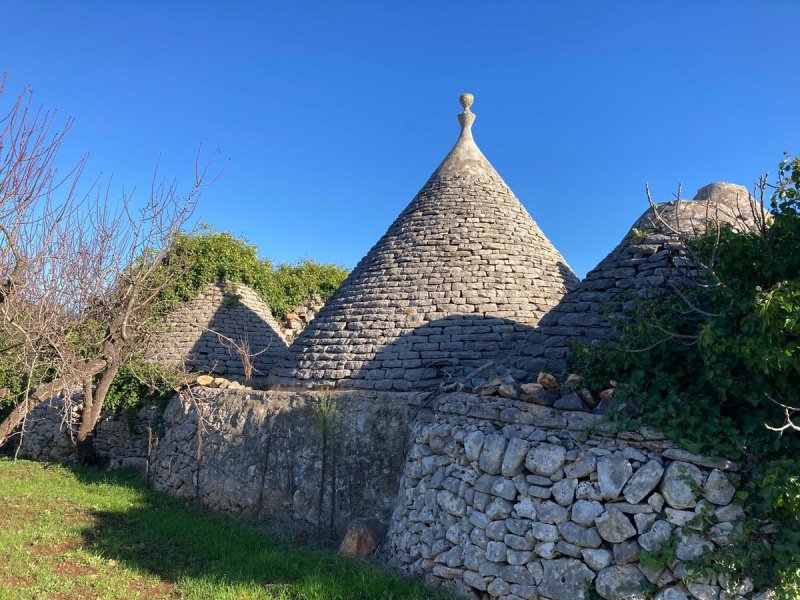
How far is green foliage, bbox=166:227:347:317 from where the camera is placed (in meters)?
12.6

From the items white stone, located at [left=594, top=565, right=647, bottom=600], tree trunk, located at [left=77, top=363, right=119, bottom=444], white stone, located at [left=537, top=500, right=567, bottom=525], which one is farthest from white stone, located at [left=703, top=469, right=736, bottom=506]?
tree trunk, located at [left=77, top=363, right=119, bottom=444]

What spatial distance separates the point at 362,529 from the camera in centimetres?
618

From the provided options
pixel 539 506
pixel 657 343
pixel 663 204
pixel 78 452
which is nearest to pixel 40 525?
pixel 78 452

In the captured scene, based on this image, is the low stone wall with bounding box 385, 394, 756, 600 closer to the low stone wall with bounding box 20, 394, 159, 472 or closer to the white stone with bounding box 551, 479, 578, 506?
the white stone with bounding box 551, 479, 578, 506

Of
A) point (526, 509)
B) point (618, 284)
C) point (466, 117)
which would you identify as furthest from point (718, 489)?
point (466, 117)

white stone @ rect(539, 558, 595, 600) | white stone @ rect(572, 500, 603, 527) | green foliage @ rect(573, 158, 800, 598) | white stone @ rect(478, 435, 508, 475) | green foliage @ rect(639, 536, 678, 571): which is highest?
green foliage @ rect(573, 158, 800, 598)

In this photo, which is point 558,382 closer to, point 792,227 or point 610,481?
point 610,481

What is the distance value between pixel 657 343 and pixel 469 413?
180 cm

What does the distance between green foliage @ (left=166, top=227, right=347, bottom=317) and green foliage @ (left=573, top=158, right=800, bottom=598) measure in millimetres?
8478

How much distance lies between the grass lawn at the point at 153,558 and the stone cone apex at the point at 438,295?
2.27 metres

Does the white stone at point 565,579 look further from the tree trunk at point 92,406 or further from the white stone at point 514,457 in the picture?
the tree trunk at point 92,406

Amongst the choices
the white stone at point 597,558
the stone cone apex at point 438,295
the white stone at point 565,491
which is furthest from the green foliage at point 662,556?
the stone cone apex at point 438,295

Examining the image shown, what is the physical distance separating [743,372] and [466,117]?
24.4 feet

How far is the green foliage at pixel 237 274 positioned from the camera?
12633mm
